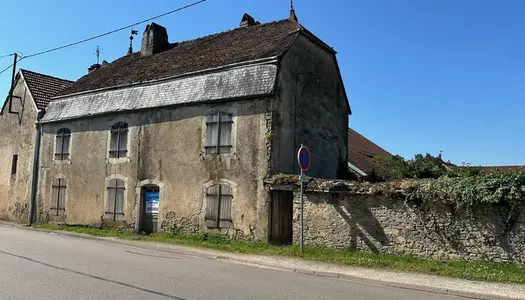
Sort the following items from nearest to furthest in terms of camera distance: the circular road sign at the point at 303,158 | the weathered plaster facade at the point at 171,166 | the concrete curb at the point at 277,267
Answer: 1. the concrete curb at the point at 277,267
2. the circular road sign at the point at 303,158
3. the weathered plaster facade at the point at 171,166

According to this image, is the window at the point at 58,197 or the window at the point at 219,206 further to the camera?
the window at the point at 58,197

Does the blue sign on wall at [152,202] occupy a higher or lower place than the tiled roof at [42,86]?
lower

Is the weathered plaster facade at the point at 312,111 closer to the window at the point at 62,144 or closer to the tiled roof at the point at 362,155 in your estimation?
the tiled roof at the point at 362,155

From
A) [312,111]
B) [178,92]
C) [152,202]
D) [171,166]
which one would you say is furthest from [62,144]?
[312,111]

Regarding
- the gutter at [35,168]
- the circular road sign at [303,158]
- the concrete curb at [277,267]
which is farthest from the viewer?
the gutter at [35,168]

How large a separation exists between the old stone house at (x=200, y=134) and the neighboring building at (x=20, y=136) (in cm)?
137

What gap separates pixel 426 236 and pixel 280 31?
10.3m

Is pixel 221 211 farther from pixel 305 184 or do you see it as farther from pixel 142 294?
pixel 142 294

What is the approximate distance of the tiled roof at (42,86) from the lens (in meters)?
23.4

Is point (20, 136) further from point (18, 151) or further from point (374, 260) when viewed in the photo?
point (374, 260)

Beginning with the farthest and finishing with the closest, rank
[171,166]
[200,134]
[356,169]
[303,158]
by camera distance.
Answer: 1. [356,169]
2. [171,166]
3. [200,134]
4. [303,158]

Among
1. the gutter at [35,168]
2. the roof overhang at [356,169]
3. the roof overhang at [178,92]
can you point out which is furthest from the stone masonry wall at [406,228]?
the gutter at [35,168]

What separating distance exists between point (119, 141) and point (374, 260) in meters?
12.2

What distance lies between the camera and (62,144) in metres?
21.1
